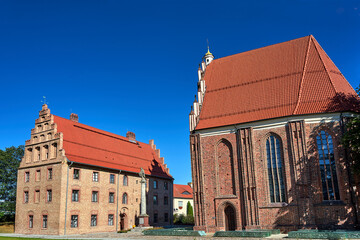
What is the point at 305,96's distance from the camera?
96.4ft

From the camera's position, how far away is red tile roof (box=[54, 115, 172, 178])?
36156 mm

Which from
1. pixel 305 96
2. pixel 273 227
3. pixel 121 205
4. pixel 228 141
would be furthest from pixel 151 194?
pixel 305 96

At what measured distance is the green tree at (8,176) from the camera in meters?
45.2

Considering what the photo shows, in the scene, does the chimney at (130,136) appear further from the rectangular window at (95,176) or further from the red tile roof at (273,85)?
the red tile roof at (273,85)

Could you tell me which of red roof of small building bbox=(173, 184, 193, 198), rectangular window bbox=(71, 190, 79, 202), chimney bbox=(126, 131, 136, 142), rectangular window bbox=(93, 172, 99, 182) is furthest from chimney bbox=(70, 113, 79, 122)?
red roof of small building bbox=(173, 184, 193, 198)

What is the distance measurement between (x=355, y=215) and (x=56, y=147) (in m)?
28.1

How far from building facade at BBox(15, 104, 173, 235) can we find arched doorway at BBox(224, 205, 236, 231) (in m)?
14.2

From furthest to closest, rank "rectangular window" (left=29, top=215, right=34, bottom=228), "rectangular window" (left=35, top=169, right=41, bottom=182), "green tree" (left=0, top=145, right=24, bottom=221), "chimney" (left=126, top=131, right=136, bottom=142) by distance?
"chimney" (left=126, top=131, right=136, bottom=142), "green tree" (left=0, top=145, right=24, bottom=221), "rectangular window" (left=35, top=169, right=41, bottom=182), "rectangular window" (left=29, top=215, right=34, bottom=228)

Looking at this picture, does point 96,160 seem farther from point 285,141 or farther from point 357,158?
point 357,158

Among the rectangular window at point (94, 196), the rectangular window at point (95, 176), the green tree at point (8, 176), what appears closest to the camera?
the rectangular window at point (94, 196)

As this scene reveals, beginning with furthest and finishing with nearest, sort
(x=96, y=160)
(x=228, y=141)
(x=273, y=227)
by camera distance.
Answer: (x=96, y=160) → (x=228, y=141) → (x=273, y=227)

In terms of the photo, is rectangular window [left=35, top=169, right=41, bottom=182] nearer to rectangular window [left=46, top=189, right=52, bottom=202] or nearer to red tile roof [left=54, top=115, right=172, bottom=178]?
rectangular window [left=46, top=189, right=52, bottom=202]

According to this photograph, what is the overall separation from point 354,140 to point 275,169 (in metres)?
6.60

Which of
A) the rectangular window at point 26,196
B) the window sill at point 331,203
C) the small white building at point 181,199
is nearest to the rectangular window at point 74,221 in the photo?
the rectangular window at point 26,196
